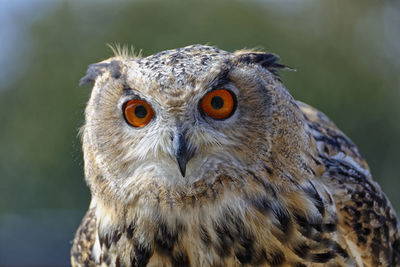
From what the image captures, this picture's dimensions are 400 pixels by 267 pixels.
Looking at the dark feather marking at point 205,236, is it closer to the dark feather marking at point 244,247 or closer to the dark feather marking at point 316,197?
the dark feather marking at point 244,247

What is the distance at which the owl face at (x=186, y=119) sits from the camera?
1.80 metres

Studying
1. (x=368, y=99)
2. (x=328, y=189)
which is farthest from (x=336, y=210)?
(x=368, y=99)

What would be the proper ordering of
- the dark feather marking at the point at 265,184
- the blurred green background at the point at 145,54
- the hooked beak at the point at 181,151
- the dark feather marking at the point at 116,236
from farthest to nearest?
the blurred green background at the point at 145,54 < the dark feather marking at the point at 116,236 < the dark feather marking at the point at 265,184 < the hooked beak at the point at 181,151

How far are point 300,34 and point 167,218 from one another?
29.8 ft

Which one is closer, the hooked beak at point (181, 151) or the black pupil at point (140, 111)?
the hooked beak at point (181, 151)

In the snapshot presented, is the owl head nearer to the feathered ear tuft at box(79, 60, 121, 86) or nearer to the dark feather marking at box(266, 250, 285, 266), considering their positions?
the feathered ear tuft at box(79, 60, 121, 86)

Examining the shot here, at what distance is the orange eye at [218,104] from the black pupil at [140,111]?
213mm

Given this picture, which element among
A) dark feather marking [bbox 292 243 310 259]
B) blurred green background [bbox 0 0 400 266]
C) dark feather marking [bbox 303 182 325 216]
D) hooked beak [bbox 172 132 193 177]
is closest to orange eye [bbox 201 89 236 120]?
hooked beak [bbox 172 132 193 177]

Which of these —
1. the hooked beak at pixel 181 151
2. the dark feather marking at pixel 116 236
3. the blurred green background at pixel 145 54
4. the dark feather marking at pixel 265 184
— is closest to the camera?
the hooked beak at pixel 181 151

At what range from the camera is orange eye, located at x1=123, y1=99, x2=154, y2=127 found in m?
1.88

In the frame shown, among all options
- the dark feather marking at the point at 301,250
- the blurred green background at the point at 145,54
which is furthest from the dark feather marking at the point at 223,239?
the blurred green background at the point at 145,54

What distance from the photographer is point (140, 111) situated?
189 centimetres

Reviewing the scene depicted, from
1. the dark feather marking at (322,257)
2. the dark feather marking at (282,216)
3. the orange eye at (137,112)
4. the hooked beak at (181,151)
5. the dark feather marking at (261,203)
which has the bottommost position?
the dark feather marking at (322,257)

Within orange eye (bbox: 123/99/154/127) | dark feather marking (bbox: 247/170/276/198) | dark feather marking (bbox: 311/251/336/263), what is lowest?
dark feather marking (bbox: 311/251/336/263)
